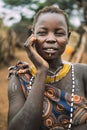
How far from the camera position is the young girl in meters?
1.99

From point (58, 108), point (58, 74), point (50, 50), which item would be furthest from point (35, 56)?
point (58, 108)

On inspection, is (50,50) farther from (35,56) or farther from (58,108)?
(58,108)

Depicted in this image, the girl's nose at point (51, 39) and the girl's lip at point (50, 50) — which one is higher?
the girl's nose at point (51, 39)

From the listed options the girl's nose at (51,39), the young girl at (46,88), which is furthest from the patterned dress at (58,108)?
the girl's nose at (51,39)

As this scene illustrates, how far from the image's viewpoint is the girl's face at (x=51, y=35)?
2.09 meters

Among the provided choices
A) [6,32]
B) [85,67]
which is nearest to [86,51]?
[6,32]

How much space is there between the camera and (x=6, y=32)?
9766mm

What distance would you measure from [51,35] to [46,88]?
0.32 metres

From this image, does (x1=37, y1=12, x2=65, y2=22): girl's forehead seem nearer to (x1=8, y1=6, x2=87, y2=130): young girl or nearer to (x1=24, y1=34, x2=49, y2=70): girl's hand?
(x1=8, y1=6, x2=87, y2=130): young girl

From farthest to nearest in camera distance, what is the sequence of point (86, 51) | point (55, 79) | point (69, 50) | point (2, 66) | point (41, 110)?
point (86, 51) < point (69, 50) < point (2, 66) < point (55, 79) < point (41, 110)

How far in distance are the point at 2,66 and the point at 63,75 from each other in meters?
7.62

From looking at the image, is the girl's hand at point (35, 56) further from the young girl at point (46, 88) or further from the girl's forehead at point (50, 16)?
the girl's forehead at point (50, 16)

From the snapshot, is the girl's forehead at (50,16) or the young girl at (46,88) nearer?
the young girl at (46,88)

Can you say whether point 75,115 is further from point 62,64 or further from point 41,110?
point 62,64
